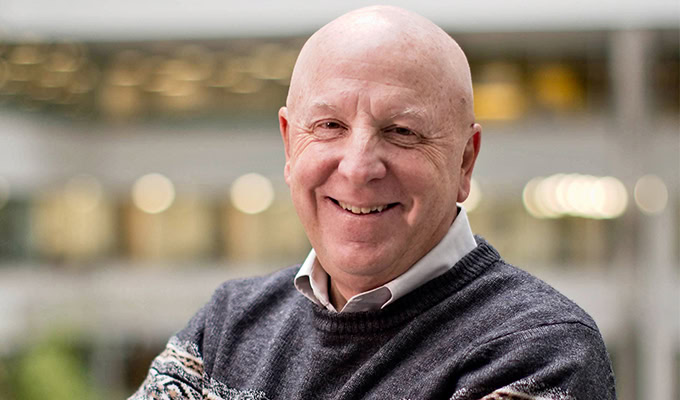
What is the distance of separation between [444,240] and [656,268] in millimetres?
10723

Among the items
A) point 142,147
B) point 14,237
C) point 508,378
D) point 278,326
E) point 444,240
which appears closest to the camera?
point 508,378

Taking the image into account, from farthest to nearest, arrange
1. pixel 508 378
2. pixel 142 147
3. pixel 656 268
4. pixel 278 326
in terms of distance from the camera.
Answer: pixel 142 147 → pixel 656 268 → pixel 278 326 → pixel 508 378

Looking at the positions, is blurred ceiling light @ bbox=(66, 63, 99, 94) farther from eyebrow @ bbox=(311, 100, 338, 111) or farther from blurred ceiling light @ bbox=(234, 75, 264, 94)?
eyebrow @ bbox=(311, 100, 338, 111)

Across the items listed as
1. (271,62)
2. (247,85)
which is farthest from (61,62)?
(271,62)

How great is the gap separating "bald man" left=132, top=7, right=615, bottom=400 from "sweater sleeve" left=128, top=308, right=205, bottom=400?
4.0 inches

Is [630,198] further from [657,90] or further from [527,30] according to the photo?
→ [527,30]

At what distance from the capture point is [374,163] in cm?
159

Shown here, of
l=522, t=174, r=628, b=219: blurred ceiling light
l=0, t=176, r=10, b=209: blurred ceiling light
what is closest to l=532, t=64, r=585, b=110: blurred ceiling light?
l=522, t=174, r=628, b=219: blurred ceiling light

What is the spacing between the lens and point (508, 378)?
146cm

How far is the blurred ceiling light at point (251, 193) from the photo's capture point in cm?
1280

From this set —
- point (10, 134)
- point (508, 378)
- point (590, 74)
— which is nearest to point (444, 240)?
point (508, 378)

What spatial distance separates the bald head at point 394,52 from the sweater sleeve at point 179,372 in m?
0.60

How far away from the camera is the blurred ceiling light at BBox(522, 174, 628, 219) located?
38.6 feet

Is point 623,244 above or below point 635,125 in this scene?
below
